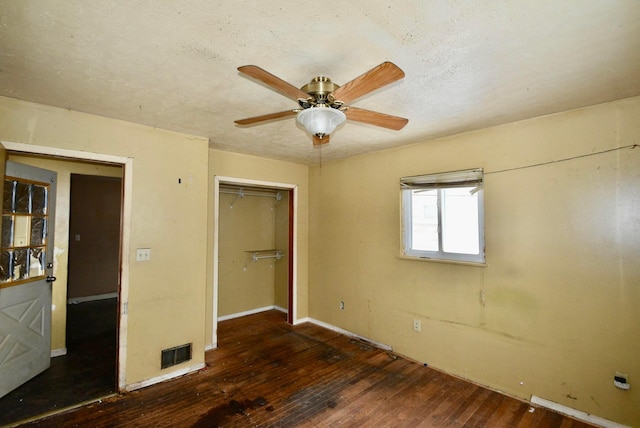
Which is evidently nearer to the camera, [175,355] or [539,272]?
[539,272]

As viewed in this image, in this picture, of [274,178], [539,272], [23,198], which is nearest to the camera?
[539,272]

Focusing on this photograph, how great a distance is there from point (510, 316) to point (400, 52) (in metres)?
2.40

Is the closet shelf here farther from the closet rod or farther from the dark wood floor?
the dark wood floor

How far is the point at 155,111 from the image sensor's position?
7.72 ft

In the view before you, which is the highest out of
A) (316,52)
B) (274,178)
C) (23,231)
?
(316,52)

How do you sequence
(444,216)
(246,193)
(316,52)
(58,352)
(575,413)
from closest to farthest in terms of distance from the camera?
(316,52) → (575,413) → (444,216) → (58,352) → (246,193)

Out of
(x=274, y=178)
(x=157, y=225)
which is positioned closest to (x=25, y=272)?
(x=157, y=225)

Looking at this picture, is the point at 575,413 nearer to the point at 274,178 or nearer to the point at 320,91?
the point at 320,91

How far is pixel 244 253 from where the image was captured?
486 cm

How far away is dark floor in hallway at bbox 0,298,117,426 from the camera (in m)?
2.31

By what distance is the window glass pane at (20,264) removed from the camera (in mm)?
2559

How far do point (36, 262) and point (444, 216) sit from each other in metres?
4.10

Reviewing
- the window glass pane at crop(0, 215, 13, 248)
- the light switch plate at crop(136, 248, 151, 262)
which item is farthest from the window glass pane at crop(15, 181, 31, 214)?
the light switch plate at crop(136, 248, 151, 262)

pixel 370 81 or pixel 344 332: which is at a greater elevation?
pixel 370 81
